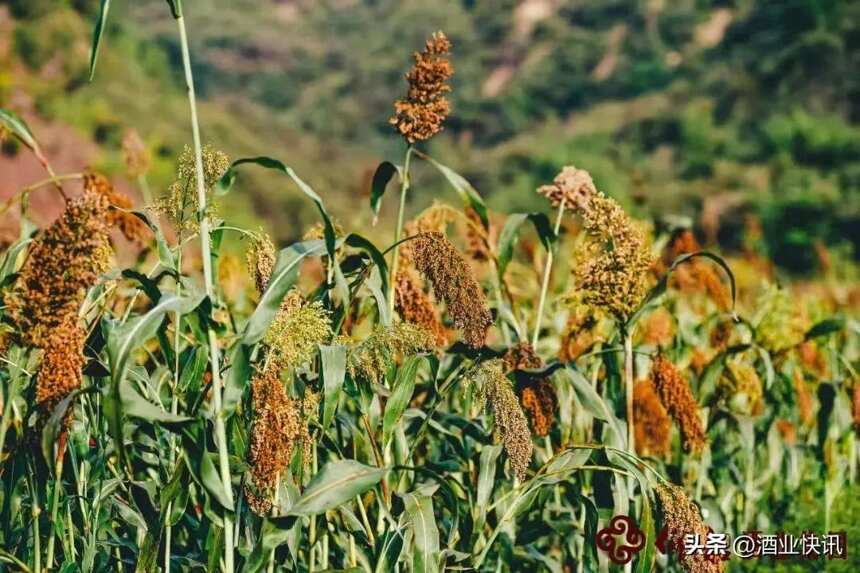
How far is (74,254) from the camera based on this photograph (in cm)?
166

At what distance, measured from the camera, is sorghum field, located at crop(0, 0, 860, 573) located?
1.79 metres

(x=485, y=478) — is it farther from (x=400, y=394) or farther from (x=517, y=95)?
(x=517, y=95)

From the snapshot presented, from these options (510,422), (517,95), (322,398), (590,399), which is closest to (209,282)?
(322,398)

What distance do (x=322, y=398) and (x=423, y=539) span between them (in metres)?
0.36

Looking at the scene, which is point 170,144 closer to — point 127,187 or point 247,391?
point 127,187

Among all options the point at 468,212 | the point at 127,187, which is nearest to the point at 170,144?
the point at 127,187

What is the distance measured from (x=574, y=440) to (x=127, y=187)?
952 inches

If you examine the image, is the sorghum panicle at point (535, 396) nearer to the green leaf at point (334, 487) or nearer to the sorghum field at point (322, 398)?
the sorghum field at point (322, 398)

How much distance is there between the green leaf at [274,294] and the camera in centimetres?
179

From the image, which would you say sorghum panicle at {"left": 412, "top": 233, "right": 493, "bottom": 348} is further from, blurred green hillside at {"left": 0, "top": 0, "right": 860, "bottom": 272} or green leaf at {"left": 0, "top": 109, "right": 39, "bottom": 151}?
blurred green hillside at {"left": 0, "top": 0, "right": 860, "bottom": 272}

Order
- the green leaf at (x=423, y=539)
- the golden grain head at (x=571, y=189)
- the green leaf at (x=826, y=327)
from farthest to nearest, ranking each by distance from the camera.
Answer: the green leaf at (x=826, y=327), the golden grain head at (x=571, y=189), the green leaf at (x=423, y=539)

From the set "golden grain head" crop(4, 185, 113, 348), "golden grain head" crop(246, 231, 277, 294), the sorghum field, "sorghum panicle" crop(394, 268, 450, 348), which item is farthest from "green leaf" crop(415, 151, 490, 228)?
"golden grain head" crop(4, 185, 113, 348)

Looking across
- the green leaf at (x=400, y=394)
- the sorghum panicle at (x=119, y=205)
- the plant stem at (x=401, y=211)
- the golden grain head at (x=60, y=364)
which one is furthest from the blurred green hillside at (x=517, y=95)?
the golden grain head at (x=60, y=364)

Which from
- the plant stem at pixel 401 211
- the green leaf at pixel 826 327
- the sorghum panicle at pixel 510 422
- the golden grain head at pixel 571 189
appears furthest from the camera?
the green leaf at pixel 826 327
